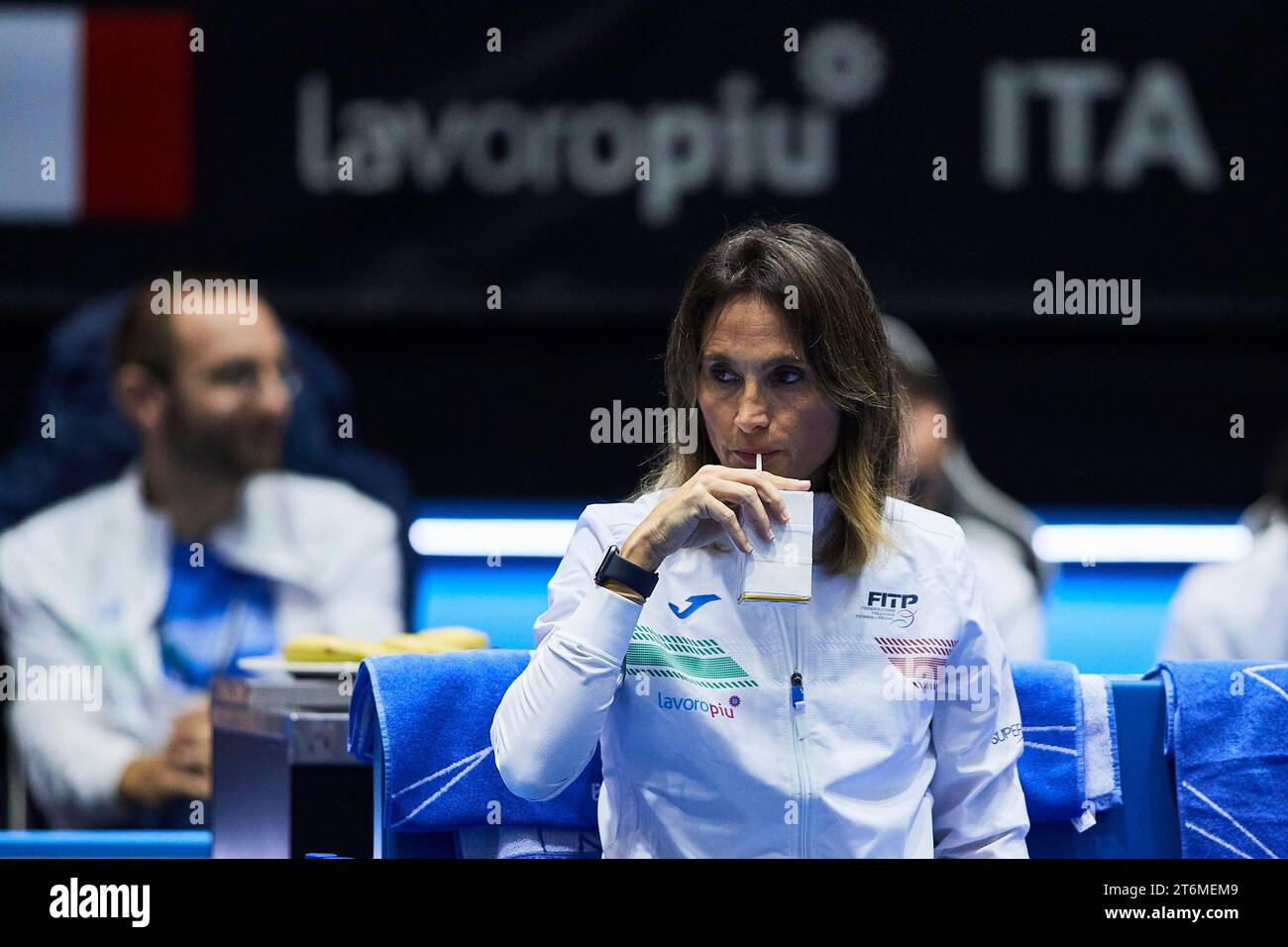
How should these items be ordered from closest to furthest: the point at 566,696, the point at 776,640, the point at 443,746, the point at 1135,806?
1. the point at 566,696
2. the point at 776,640
3. the point at 443,746
4. the point at 1135,806

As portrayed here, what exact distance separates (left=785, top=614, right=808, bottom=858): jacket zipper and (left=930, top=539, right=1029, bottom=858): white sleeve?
0.17 m

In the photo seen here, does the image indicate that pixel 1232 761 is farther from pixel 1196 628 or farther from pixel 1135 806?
pixel 1196 628

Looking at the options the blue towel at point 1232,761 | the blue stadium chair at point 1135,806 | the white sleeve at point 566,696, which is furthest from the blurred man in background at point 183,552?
the blue towel at point 1232,761

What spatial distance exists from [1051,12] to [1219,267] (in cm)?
75

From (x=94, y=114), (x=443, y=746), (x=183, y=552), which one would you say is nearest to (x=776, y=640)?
(x=443, y=746)

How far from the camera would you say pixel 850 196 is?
4395 mm

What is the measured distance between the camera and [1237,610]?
3.67m

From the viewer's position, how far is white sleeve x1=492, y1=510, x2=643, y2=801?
1.89 m

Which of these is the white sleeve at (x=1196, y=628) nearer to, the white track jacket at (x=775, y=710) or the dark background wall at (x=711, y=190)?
the dark background wall at (x=711, y=190)

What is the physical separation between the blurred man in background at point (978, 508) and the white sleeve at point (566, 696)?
1842 millimetres

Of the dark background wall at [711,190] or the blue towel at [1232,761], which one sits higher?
the dark background wall at [711,190]

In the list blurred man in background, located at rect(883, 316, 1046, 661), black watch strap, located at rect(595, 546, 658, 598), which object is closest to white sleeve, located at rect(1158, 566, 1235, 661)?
blurred man in background, located at rect(883, 316, 1046, 661)

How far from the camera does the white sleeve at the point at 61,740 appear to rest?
363 cm

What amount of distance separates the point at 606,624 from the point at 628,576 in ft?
0.20
